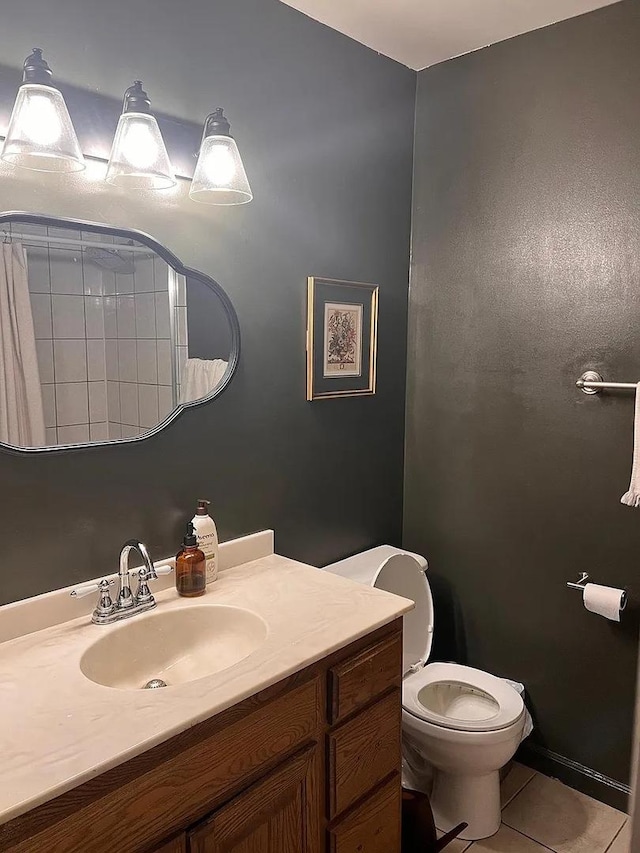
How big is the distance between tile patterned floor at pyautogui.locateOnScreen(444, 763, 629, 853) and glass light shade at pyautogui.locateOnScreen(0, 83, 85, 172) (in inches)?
84.7

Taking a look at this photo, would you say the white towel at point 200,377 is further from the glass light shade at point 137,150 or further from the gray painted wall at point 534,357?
the gray painted wall at point 534,357

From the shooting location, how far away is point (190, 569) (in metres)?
1.61

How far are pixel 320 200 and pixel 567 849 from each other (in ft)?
6.95

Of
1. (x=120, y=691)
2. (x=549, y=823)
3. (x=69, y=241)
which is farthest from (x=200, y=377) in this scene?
(x=549, y=823)

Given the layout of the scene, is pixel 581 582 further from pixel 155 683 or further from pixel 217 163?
pixel 217 163

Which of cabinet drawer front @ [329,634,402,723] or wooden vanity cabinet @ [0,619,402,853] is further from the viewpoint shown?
cabinet drawer front @ [329,634,402,723]

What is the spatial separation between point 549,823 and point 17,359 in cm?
207

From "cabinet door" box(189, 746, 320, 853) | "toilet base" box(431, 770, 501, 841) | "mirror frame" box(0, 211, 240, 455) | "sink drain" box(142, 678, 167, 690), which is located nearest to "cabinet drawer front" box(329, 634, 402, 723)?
"cabinet door" box(189, 746, 320, 853)

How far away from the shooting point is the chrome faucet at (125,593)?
57.7 inches

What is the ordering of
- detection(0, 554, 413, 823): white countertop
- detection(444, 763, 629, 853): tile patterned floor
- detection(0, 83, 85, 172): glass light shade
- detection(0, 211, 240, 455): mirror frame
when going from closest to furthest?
detection(0, 554, 413, 823): white countertop → detection(0, 83, 85, 172): glass light shade → detection(0, 211, 240, 455): mirror frame → detection(444, 763, 629, 853): tile patterned floor

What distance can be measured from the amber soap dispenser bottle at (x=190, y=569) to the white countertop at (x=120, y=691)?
0.10 ft

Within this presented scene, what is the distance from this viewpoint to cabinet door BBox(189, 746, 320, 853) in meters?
1.16

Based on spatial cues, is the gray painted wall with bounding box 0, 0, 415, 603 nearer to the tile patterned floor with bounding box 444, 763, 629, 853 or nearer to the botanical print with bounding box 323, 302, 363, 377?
the botanical print with bounding box 323, 302, 363, 377

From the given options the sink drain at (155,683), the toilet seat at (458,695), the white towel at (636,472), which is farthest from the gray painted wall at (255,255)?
the white towel at (636,472)
